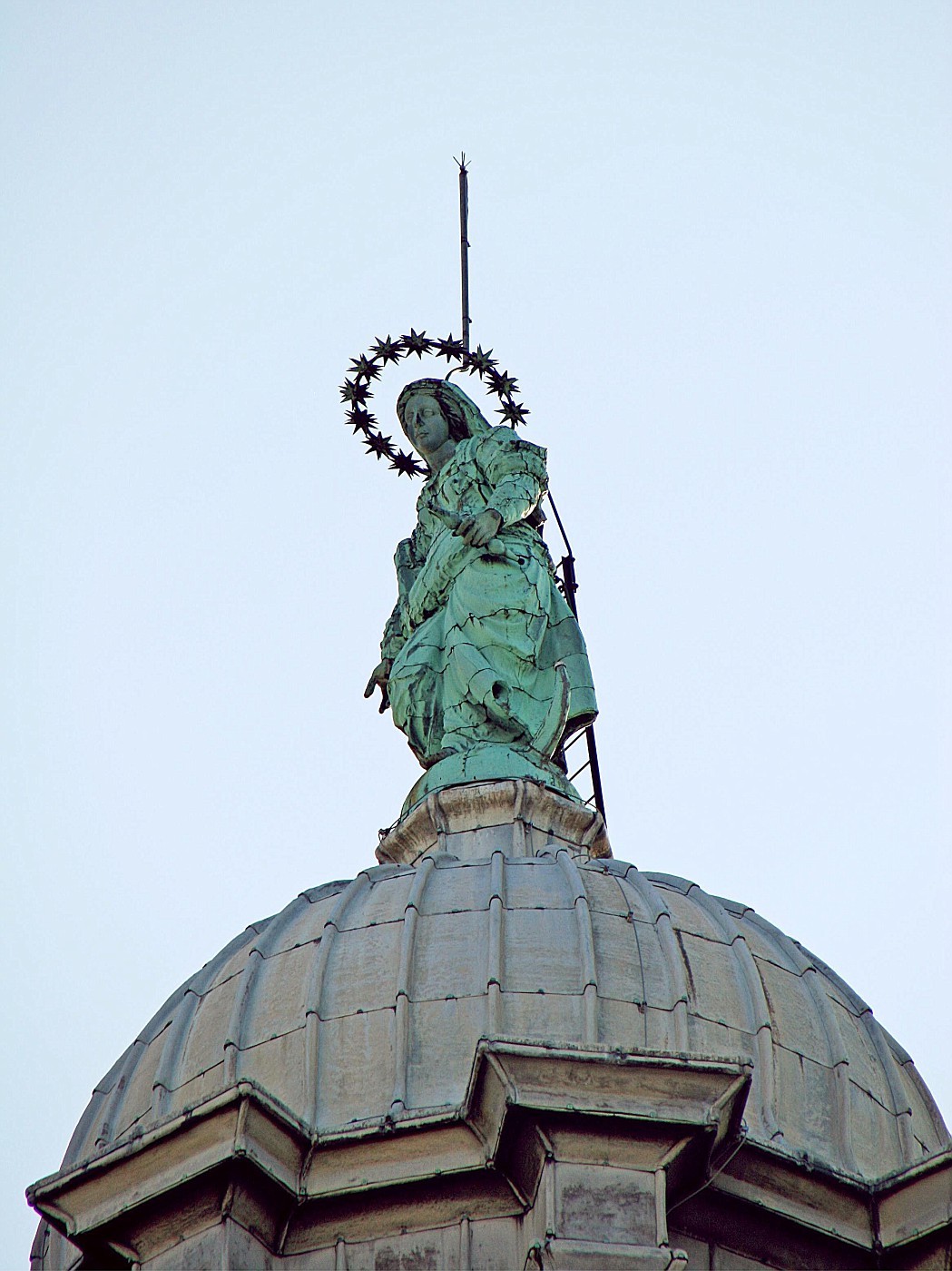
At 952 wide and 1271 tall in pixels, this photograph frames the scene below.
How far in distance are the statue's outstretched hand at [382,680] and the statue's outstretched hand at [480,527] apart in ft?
6.37

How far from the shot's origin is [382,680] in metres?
32.1

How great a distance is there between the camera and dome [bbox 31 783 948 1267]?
24344 millimetres

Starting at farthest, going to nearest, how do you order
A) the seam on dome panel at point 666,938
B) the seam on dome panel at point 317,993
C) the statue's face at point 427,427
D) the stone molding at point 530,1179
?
the statue's face at point 427,427
the seam on dome panel at point 666,938
the seam on dome panel at point 317,993
the stone molding at point 530,1179

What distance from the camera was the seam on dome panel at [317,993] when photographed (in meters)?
24.3

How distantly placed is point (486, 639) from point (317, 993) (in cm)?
651

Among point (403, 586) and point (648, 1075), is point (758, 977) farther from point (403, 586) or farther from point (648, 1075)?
point (403, 586)

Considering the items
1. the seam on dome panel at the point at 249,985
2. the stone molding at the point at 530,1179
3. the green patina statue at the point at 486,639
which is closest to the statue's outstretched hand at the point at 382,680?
the green patina statue at the point at 486,639

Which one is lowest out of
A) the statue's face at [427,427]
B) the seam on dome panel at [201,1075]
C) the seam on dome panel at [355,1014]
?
the seam on dome panel at [201,1075]

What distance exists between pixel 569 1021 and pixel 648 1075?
1.90m

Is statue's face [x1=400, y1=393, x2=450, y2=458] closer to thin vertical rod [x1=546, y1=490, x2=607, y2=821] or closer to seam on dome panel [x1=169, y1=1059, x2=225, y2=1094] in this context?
thin vertical rod [x1=546, y1=490, x2=607, y2=821]

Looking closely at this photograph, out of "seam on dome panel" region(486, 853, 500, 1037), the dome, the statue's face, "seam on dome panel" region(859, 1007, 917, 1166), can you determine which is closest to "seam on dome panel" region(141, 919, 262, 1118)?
the dome

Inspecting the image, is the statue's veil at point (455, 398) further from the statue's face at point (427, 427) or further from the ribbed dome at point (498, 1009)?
the ribbed dome at point (498, 1009)

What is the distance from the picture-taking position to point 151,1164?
928 inches

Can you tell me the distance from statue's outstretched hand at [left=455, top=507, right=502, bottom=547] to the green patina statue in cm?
1
